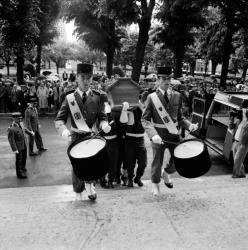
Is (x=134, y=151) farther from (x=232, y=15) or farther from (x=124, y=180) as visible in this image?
(x=232, y=15)

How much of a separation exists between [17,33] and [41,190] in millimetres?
15669

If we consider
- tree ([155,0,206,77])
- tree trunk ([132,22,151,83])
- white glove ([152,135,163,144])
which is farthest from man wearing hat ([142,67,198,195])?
tree ([155,0,206,77])

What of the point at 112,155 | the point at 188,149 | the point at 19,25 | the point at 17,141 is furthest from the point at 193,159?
the point at 19,25

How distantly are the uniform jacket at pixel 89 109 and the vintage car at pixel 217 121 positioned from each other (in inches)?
177

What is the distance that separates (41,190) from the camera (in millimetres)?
6535

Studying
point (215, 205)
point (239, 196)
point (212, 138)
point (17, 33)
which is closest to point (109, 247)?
point (215, 205)

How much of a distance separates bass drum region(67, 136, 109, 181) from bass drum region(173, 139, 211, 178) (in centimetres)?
102

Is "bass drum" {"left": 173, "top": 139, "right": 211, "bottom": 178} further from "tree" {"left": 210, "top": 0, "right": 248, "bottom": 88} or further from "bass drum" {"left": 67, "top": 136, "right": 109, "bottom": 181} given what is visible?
"tree" {"left": 210, "top": 0, "right": 248, "bottom": 88}

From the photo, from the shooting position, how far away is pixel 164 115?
17.7 ft

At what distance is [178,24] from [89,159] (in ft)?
70.1

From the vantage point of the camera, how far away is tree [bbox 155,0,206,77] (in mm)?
21253

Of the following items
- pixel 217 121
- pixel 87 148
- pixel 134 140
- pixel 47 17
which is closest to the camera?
pixel 87 148

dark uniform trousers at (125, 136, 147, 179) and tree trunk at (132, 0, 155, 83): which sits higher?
tree trunk at (132, 0, 155, 83)

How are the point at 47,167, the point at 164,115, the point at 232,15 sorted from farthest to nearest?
the point at 232,15 → the point at 47,167 → the point at 164,115
